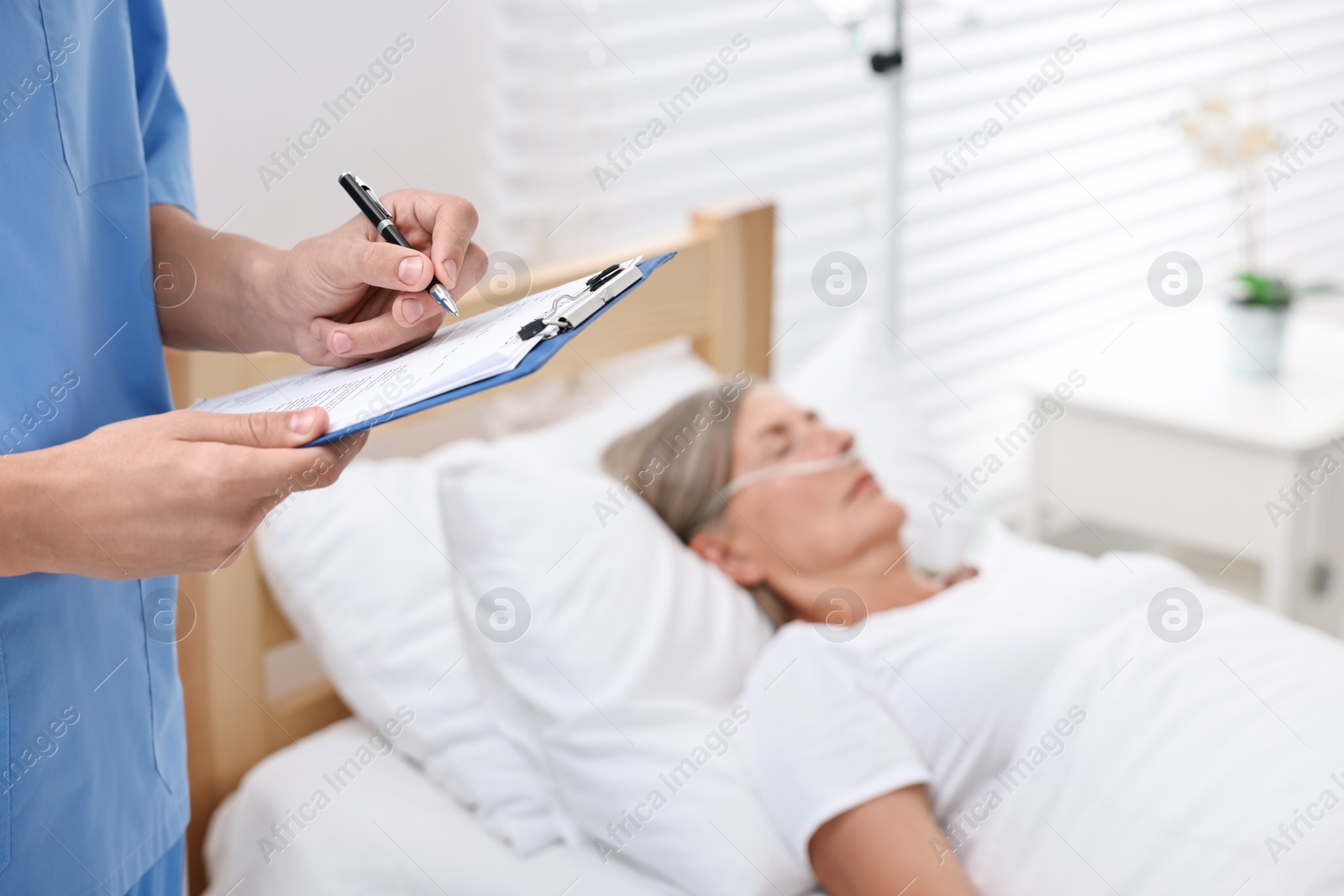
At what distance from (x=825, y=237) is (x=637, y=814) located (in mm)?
1239

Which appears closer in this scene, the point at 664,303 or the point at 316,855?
the point at 316,855

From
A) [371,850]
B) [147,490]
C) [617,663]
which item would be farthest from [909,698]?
[147,490]

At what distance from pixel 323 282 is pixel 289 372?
0.52 meters

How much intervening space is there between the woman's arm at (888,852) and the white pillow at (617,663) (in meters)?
0.06

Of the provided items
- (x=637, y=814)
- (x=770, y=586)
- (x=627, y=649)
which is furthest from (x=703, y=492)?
(x=637, y=814)

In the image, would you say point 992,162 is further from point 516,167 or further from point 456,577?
point 456,577

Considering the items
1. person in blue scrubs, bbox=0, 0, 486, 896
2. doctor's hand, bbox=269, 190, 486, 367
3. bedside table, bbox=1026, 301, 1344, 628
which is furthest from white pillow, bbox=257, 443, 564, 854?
bedside table, bbox=1026, 301, 1344, 628

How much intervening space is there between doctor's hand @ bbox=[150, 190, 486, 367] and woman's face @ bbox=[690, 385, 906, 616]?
0.61 metres

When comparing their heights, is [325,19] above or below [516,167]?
above

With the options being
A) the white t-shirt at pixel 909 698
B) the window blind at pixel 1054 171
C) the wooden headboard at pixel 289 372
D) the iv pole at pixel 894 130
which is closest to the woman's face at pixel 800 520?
the white t-shirt at pixel 909 698

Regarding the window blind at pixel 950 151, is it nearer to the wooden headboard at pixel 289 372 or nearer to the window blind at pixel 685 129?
the window blind at pixel 685 129

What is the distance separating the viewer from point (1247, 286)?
196 centimetres

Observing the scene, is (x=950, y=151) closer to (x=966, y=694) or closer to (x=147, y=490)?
(x=966, y=694)

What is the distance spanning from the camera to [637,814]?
40.6 inches
